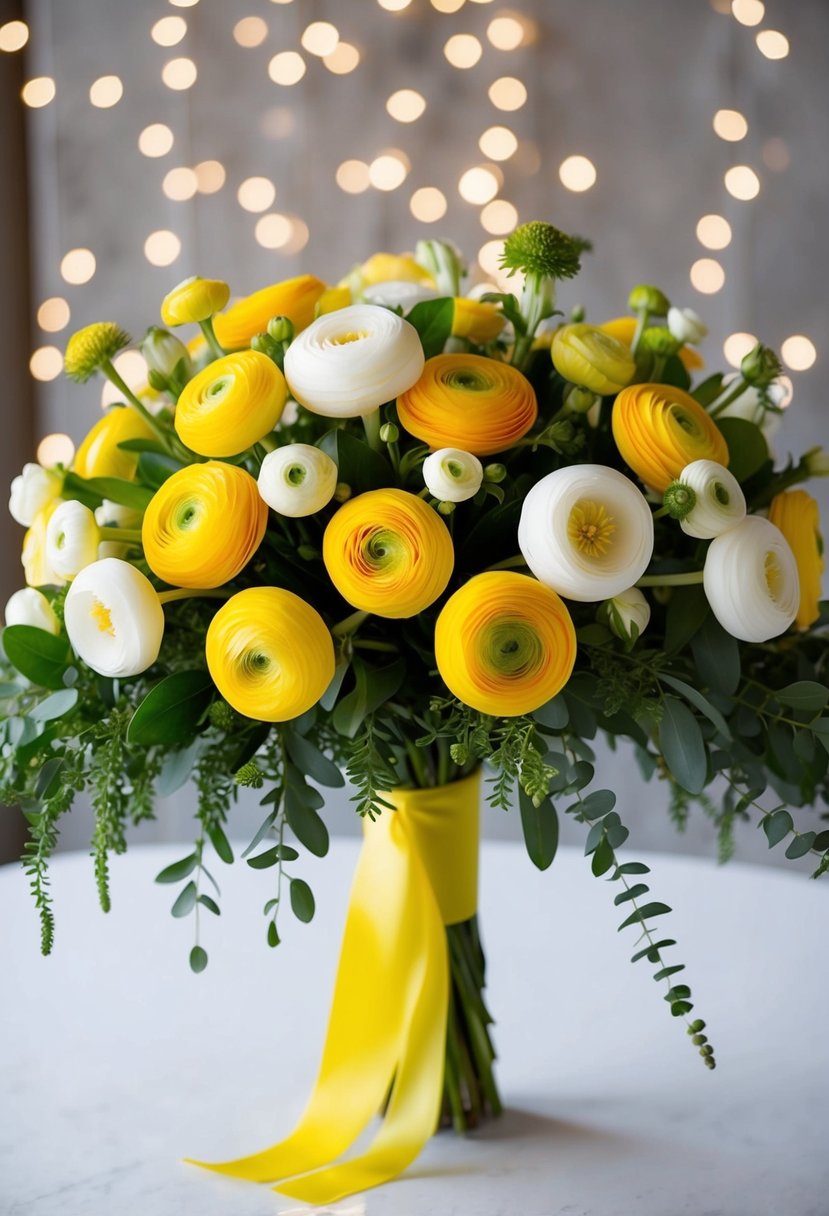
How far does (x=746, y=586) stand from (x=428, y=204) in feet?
4.52

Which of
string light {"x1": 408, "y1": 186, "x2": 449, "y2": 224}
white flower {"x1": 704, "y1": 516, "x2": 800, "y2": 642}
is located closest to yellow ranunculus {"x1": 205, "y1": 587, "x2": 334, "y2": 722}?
white flower {"x1": 704, "y1": 516, "x2": 800, "y2": 642}

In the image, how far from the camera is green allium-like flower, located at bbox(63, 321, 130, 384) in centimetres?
68

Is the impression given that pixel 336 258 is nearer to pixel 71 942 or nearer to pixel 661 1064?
pixel 71 942

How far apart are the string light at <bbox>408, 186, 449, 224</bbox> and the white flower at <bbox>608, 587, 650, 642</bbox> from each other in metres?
1.34

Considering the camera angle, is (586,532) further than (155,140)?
No

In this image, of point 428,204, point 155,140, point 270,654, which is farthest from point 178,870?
point 155,140

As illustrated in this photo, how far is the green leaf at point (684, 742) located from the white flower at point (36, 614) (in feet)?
1.18

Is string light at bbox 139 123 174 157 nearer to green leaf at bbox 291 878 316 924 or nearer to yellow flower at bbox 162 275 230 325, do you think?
yellow flower at bbox 162 275 230 325

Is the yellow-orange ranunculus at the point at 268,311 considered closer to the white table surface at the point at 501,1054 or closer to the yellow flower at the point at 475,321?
the yellow flower at the point at 475,321

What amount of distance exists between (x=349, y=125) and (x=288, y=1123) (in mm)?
1540

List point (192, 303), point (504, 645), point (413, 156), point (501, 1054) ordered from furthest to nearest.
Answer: point (413, 156) < point (501, 1054) < point (192, 303) < point (504, 645)

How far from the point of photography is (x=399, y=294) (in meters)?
0.73

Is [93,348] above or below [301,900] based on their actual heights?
above

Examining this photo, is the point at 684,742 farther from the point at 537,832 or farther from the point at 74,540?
the point at 74,540
